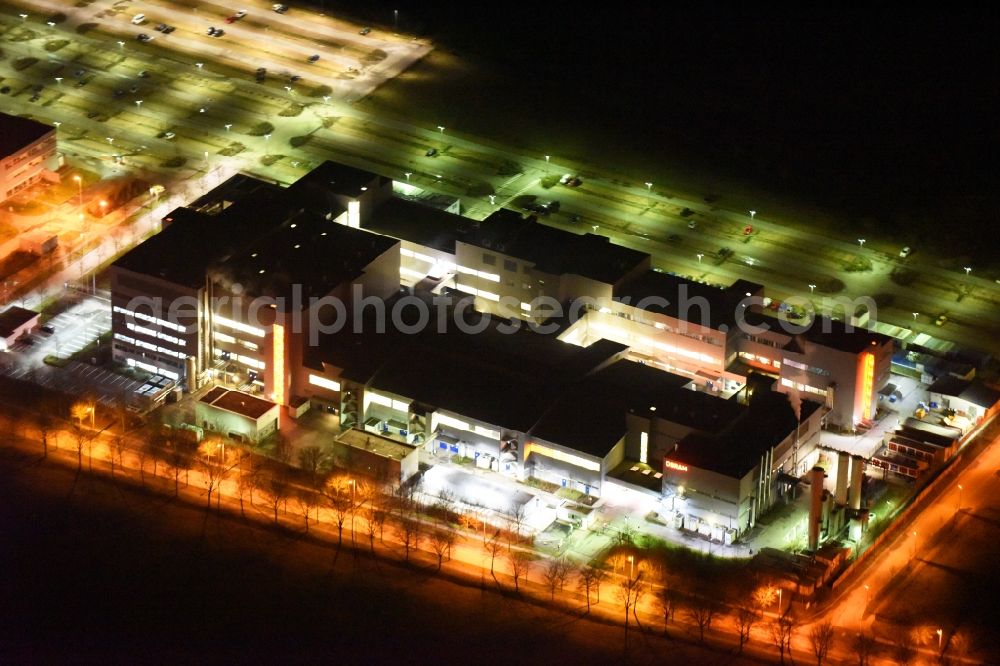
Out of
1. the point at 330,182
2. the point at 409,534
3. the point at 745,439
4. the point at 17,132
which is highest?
the point at 330,182

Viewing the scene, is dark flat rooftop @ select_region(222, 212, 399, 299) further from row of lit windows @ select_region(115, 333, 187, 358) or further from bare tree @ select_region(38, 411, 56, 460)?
bare tree @ select_region(38, 411, 56, 460)

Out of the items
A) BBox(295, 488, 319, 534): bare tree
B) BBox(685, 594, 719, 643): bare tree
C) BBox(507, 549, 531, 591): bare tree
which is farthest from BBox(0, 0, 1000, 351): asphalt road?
BBox(295, 488, 319, 534): bare tree

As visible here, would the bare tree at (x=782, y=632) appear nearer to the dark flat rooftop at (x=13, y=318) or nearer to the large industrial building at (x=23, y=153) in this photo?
the dark flat rooftop at (x=13, y=318)

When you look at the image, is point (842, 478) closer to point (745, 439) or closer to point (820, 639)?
point (745, 439)

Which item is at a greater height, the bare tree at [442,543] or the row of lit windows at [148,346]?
the row of lit windows at [148,346]

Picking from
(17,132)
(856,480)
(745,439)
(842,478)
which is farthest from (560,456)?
(17,132)

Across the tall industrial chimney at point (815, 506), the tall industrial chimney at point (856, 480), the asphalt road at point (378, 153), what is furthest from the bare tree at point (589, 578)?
the asphalt road at point (378, 153)
